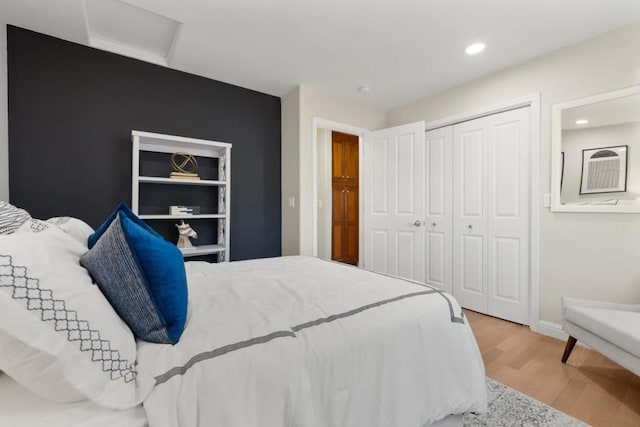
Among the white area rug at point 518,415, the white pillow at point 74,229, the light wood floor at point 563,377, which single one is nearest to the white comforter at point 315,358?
the white area rug at point 518,415

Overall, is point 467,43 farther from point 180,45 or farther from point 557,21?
point 180,45

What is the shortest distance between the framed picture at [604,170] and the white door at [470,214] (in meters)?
0.79

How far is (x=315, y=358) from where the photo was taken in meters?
0.89

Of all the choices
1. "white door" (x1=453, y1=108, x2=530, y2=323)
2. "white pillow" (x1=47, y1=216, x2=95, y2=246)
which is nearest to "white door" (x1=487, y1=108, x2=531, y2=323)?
"white door" (x1=453, y1=108, x2=530, y2=323)

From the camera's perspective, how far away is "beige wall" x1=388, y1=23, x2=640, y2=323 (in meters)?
A: 2.10

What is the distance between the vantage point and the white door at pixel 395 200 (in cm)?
323

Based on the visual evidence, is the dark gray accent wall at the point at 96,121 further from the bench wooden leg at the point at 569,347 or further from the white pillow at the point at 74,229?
the bench wooden leg at the point at 569,347

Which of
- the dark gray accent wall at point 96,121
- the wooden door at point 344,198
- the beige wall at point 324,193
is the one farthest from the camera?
the wooden door at point 344,198

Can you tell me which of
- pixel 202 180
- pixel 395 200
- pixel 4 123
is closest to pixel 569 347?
pixel 395 200

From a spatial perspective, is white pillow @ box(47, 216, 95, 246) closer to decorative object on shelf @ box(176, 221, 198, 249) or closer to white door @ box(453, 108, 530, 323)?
decorative object on shelf @ box(176, 221, 198, 249)

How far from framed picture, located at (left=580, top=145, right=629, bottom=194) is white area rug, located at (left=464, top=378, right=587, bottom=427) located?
1701 millimetres

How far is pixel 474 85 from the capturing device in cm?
297

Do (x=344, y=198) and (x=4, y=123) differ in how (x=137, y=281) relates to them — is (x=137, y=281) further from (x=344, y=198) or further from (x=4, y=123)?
(x=344, y=198)

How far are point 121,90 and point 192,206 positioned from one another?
1181mm
